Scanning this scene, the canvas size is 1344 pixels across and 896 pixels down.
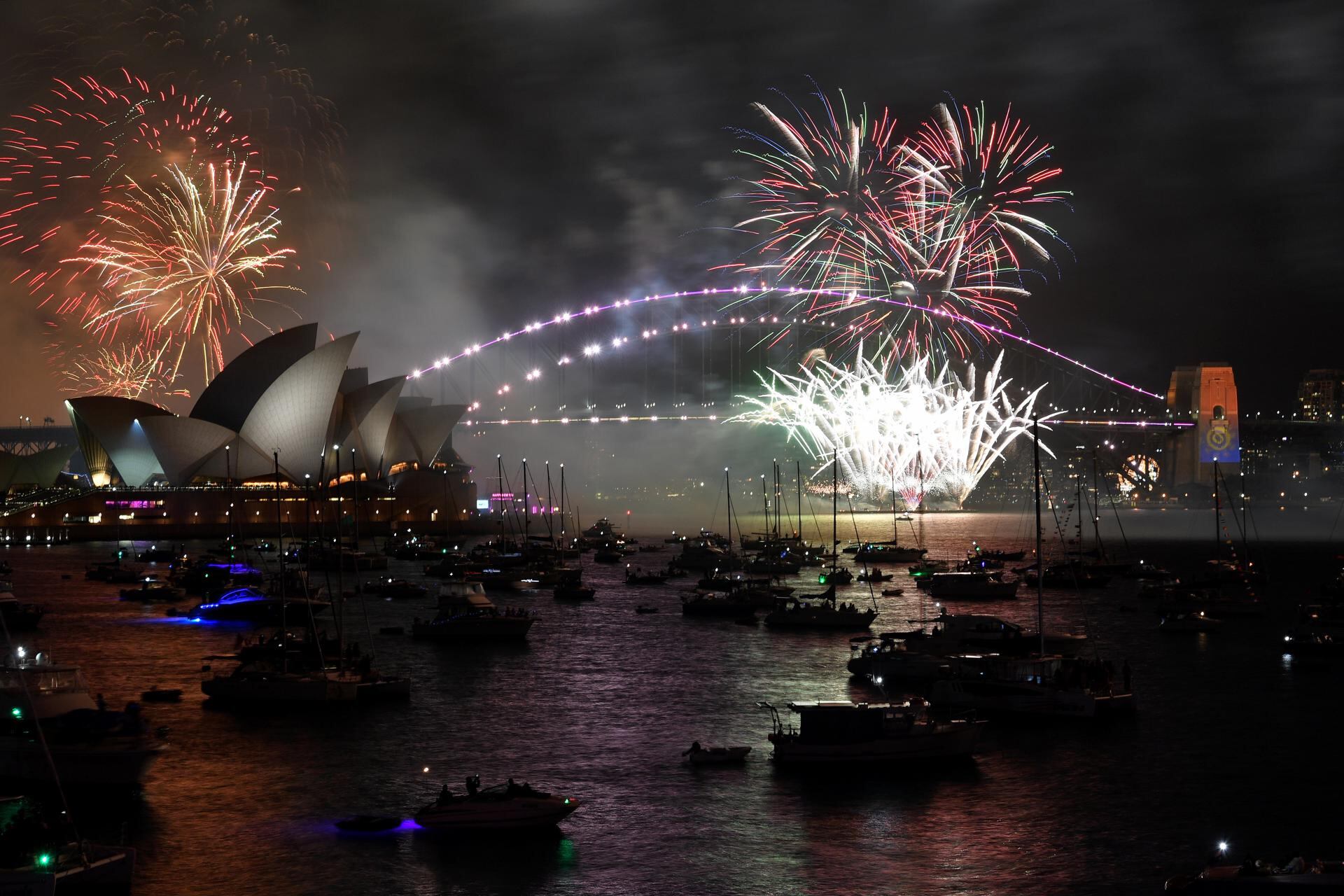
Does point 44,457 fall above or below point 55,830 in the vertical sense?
above

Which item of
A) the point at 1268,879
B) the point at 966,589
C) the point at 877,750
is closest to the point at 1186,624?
the point at 966,589

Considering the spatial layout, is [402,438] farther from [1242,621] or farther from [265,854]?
[265,854]

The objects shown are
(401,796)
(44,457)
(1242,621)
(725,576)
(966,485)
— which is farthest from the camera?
(44,457)

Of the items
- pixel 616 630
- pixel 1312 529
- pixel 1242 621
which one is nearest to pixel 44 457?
pixel 616 630

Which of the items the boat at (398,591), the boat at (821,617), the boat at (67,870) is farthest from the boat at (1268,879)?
the boat at (398,591)

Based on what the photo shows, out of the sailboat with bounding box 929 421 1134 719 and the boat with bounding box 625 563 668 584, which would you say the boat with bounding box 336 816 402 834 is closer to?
the sailboat with bounding box 929 421 1134 719

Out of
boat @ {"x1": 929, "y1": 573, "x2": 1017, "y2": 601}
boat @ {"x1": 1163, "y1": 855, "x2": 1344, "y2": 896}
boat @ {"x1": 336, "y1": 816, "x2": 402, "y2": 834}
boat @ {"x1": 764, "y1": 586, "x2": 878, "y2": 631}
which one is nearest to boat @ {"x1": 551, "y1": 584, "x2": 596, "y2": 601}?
boat @ {"x1": 764, "y1": 586, "x2": 878, "y2": 631}

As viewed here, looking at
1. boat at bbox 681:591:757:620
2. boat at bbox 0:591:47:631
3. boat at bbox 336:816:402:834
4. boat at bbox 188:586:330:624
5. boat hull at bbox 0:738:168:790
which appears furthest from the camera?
boat at bbox 681:591:757:620

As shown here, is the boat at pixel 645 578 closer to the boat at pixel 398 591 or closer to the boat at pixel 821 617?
the boat at pixel 398 591
